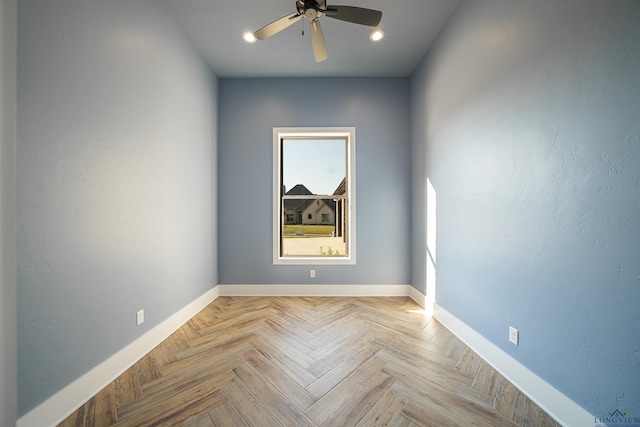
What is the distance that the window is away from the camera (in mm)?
3756

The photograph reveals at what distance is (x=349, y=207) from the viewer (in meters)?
Result: 3.61

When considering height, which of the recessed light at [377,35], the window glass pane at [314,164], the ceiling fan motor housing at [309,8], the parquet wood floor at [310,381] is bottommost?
the parquet wood floor at [310,381]

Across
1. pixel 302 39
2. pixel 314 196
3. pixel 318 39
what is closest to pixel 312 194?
pixel 314 196

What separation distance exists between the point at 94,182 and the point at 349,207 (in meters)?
2.73

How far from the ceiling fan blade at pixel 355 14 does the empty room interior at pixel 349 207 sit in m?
0.02

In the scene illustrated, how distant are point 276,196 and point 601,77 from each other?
3.12m

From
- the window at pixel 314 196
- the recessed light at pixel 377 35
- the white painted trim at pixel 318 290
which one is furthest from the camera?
the window at pixel 314 196

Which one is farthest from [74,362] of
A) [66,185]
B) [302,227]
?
[302,227]

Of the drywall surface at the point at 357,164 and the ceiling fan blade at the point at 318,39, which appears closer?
the ceiling fan blade at the point at 318,39

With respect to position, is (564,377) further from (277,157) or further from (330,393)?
(277,157)

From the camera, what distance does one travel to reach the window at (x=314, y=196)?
12.3 ft

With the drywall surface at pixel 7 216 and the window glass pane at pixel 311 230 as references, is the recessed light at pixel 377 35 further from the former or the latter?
the drywall surface at pixel 7 216

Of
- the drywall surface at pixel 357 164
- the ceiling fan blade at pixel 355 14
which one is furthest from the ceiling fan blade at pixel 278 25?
the drywall surface at pixel 357 164

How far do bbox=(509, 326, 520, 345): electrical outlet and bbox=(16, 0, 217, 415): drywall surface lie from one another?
2.75m
